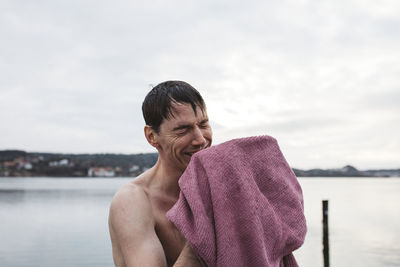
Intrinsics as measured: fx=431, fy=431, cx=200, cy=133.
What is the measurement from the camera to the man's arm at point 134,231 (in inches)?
65.1

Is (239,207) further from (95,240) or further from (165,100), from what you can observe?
(95,240)

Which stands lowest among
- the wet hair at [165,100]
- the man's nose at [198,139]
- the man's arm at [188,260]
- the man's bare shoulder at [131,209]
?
the man's arm at [188,260]

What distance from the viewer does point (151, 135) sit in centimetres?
201

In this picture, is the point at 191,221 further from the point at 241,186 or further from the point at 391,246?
the point at 391,246

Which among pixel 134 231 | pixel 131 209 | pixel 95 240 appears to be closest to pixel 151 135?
pixel 131 209

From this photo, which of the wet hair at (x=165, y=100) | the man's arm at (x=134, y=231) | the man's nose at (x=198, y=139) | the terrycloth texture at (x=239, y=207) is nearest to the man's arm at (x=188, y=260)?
the terrycloth texture at (x=239, y=207)

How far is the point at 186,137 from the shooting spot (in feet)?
5.98

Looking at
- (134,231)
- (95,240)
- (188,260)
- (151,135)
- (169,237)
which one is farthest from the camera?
(95,240)

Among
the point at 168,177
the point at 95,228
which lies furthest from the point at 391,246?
the point at 168,177

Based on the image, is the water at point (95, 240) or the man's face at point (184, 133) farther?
the water at point (95, 240)

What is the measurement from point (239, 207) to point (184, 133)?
52 centimetres

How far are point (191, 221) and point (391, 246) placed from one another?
2508 centimetres

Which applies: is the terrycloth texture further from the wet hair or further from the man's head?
the wet hair

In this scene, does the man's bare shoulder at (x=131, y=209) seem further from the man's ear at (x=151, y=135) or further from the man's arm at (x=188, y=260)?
the man's arm at (x=188, y=260)
